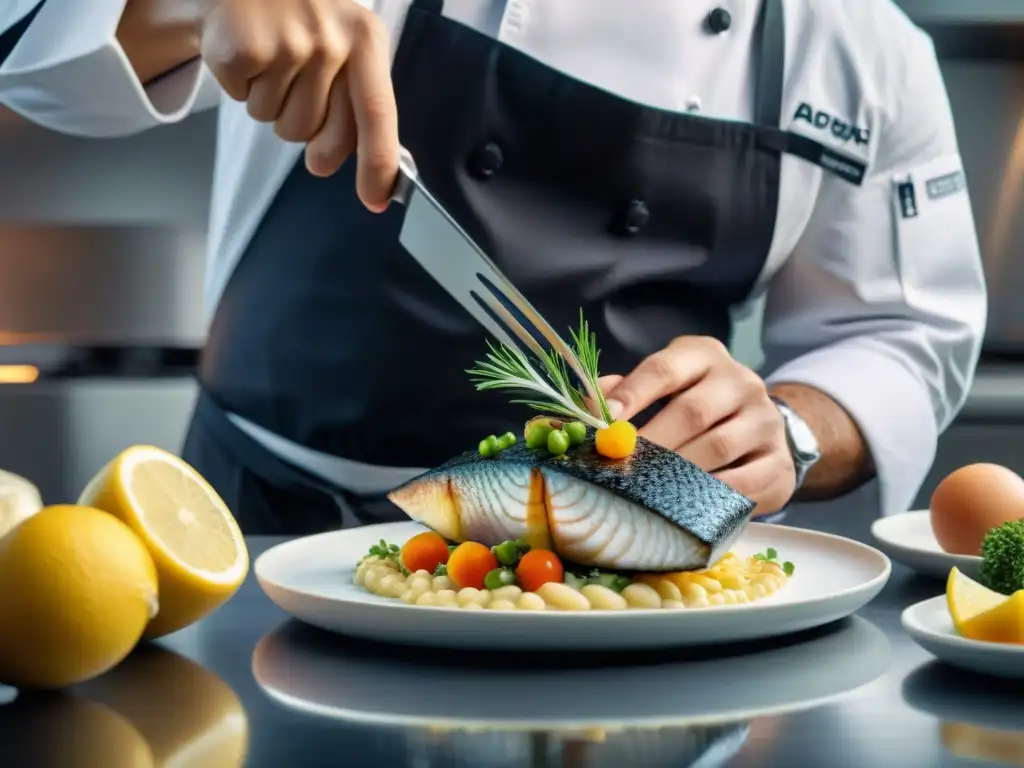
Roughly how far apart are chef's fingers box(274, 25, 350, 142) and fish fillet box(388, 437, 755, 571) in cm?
35

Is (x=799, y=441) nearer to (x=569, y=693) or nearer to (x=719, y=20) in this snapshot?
(x=719, y=20)

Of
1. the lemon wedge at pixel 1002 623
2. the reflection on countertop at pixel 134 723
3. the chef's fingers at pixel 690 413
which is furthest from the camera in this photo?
the chef's fingers at pixel 690 413

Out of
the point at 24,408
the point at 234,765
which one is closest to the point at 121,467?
the point at 234,765

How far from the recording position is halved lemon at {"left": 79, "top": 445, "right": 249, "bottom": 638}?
74cm

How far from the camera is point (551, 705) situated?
65cm

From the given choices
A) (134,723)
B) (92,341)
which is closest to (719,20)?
(134,723)

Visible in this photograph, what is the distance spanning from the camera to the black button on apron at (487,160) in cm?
149

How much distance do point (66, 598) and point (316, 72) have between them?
1.80ft

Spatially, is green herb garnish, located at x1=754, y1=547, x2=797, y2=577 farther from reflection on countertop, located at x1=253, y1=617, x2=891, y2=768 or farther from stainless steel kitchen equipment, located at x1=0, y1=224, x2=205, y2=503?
stainless steel kitchen equipment, located at x1=0, y1=224, x2=205, y2=503

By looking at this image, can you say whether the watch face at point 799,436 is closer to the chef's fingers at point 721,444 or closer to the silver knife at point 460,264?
the chef's fingers at point 721,444

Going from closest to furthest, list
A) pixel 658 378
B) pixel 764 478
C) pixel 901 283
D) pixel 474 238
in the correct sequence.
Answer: pixel 658 378, pixel 764 478, pixel 474 238, pixel 901 283

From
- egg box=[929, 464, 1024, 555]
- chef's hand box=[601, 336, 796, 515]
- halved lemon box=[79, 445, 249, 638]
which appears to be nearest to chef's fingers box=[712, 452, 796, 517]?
chef's hand box=[601, 336, 796, 515]

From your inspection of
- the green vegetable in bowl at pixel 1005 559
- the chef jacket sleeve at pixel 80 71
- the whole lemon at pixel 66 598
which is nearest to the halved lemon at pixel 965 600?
the green vegetable in bowl at pixel 1005 559

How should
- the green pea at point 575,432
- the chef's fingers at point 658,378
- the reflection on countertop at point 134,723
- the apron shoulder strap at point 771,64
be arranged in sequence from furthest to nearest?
the apron shoulder strap at point 771,64
the chef's fingers at point 658,378
the green pea at point 575,432
the reflection on countertop at point 134,723
